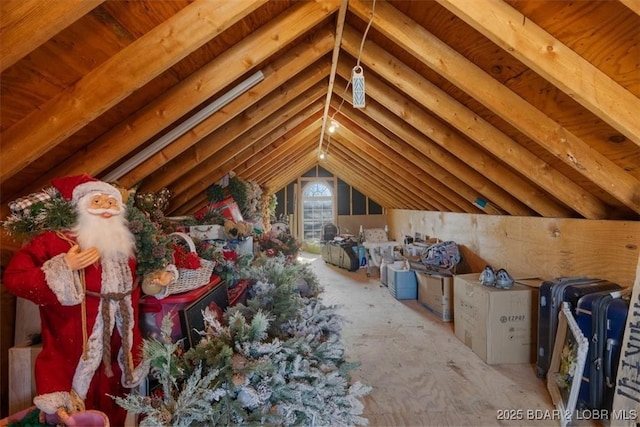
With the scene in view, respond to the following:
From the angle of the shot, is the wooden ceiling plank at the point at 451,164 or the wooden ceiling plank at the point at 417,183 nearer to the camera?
the wooden ceiling plank at the point at 451,164

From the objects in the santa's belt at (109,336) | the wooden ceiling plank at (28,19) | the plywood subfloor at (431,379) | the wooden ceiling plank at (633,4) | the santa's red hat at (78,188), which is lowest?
the plywood subfloor at (431,379)

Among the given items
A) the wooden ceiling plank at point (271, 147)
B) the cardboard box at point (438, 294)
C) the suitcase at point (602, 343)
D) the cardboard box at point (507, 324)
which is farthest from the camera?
the wooden ceiling plank at point (271, 147)

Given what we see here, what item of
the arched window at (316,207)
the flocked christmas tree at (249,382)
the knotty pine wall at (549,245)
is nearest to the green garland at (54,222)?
the flocked christmas tree at (249,382)

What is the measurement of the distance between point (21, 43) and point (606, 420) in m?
3.20

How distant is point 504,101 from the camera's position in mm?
1760

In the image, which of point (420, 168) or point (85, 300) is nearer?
point (85, 300)

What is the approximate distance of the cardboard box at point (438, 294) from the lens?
3.53m

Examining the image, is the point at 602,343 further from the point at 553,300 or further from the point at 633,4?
the point at 633,4

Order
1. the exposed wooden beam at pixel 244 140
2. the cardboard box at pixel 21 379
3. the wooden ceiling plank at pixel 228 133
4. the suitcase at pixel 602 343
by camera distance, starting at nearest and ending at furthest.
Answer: the cardboard box at pixel 21 379
the suitcase at pixel 602 343
the wooden ceiling plank at pixel 228 133
the exposed wooden beam at pixel 244 140

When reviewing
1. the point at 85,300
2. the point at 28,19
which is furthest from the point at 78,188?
the point at 28,19

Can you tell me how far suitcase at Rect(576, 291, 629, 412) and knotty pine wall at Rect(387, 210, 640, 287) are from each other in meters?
0.37

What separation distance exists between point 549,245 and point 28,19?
343 cm

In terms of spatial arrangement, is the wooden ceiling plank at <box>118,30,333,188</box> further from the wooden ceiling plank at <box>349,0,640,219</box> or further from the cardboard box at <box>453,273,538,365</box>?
the cardboard box at <box>453,273,538,365</box>

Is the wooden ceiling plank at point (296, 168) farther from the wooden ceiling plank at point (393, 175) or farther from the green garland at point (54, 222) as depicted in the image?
the green garland at point (54, 222)
